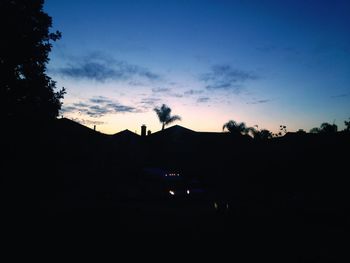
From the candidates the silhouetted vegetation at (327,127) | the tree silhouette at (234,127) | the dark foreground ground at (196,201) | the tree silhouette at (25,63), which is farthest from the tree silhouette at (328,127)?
the tree silhouette at (25,63)

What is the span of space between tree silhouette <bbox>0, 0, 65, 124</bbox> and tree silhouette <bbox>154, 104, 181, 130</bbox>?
30.6m

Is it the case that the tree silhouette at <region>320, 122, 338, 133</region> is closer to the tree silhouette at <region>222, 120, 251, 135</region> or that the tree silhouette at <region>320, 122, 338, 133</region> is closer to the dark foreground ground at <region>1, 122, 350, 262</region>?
the tree silhouette at <region>222, 120, 251, 135</region>

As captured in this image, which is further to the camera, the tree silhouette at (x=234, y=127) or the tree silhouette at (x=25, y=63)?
the tree silhouette at (x=234, y=127)

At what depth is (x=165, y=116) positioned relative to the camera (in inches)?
1743

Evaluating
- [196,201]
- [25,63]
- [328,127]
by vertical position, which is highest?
[328,127]

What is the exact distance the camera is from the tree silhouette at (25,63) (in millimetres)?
11773

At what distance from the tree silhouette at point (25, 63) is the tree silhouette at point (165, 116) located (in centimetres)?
3062

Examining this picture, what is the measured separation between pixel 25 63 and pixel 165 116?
106 feet

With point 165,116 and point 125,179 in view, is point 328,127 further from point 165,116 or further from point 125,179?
point 125,179

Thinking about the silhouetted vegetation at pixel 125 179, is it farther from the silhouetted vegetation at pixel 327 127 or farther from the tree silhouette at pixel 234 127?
the silhouetted vegetation at pixel 327 127

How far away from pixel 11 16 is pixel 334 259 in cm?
1788

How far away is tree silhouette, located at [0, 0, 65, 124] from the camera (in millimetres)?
A: 11773

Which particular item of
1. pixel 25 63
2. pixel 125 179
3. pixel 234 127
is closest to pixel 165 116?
pixel 234 127

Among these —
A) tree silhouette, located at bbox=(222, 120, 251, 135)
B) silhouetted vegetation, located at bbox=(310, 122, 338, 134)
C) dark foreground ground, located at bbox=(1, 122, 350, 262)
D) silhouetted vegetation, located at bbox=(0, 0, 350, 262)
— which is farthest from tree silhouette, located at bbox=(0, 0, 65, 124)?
silhouetted vegetation, located at bbox=(310, 122, 338, 134)
